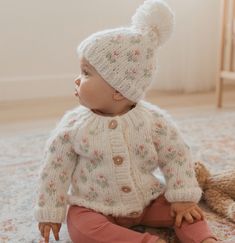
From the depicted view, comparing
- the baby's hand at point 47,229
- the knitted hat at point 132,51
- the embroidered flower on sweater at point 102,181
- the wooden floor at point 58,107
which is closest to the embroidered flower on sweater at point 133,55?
the knitted hat at point 132,51

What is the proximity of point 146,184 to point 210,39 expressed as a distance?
66.9 inches

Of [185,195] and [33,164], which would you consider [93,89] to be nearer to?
[185,195]

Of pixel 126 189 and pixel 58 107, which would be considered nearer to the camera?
pixel 126 189

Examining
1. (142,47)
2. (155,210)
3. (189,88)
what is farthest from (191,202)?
(189,88)

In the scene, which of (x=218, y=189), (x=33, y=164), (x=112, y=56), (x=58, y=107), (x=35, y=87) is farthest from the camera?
(x=35, y=87)

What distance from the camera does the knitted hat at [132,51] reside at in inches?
29.8

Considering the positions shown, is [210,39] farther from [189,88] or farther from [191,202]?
[191,202]

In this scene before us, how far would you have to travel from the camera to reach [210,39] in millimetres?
2352

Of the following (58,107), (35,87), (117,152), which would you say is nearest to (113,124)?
(117,152)

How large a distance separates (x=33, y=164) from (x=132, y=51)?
597 mm

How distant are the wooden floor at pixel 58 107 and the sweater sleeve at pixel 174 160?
933 mm

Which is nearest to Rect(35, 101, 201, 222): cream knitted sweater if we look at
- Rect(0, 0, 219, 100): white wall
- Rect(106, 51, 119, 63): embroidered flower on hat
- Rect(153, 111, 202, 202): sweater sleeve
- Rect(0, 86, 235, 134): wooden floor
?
Rect(153, 111, 202, 202): sweater sleeve

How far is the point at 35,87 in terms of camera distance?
2184mm

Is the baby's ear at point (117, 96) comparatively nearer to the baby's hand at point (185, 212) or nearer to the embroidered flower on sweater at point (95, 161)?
the embroidered flower on sweater at point (95, 161)
